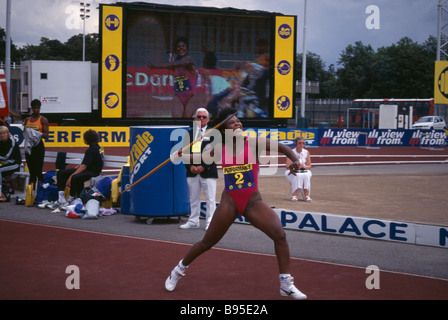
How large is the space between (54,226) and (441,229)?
21.1ft

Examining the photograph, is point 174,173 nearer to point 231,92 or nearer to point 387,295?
point 387,295

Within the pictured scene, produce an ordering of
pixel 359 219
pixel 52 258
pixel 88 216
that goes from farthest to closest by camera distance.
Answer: pixel 88 216 < pixel 359 219 < pixel 52 258

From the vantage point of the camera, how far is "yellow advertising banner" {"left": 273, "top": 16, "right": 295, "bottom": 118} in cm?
2630

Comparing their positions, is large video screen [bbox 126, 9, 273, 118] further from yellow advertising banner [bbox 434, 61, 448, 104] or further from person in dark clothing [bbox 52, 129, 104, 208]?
person in dark clothing [bbox 52, 129, 104, 208]

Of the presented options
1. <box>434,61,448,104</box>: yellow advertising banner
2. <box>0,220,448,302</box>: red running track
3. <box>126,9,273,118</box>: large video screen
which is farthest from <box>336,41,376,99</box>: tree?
<box>0,220,448,302</box>: red running track

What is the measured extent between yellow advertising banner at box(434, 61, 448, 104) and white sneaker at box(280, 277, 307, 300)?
2375 centimetres

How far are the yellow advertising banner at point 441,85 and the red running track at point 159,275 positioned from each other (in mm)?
21740

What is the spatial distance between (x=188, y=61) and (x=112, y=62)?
9.79 feet

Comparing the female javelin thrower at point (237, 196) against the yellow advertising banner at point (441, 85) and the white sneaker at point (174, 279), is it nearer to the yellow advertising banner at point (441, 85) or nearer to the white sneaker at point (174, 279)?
the white sneaker at point (174, 279)

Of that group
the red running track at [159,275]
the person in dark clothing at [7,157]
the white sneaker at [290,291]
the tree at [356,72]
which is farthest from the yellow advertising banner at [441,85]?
the tree at [356,72]

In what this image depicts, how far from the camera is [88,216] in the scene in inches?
459

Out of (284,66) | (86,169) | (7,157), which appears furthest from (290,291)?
(284,66)

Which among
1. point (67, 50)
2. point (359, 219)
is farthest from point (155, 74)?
point (67, 50)

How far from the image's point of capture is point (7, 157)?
14.1m
